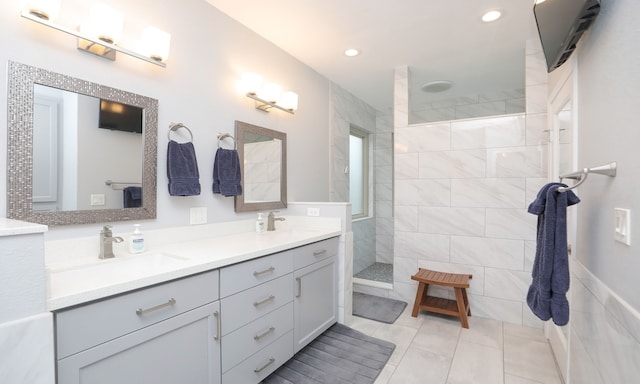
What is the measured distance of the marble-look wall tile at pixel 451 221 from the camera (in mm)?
2918

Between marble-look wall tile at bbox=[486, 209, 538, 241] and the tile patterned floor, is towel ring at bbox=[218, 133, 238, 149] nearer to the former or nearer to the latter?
the tile patterned floor

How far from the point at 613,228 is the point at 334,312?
1952 mm

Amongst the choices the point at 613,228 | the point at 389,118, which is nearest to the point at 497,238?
the point at 613,228

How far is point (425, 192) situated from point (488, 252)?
2.65 ft

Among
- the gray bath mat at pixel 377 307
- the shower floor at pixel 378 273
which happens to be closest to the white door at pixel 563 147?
the gray bath mat at pixel 377 307

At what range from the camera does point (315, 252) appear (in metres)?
2.25

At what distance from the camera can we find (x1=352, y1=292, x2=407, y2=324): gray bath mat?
9.28 feet

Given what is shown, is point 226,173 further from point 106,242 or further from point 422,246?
point 422,246

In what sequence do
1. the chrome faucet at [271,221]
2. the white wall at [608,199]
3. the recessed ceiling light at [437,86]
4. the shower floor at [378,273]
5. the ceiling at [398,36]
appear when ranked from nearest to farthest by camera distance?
1. the white wall at [608,199]
2. the ceiling at [398,36]
3. the chrome faucet at [271,221]
4. the recessed ceiling light at [437,86]
5. the shower floor at [378,273]

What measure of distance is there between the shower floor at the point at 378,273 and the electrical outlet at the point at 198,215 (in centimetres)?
248

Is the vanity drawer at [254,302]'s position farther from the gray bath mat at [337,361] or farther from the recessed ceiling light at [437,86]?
the recessed ceiling light at [437,86]

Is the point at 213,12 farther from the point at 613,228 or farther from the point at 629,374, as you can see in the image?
the point at 629,374

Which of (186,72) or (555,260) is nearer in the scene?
(555,260)

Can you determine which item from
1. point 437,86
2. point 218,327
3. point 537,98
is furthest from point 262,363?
point 437,86
